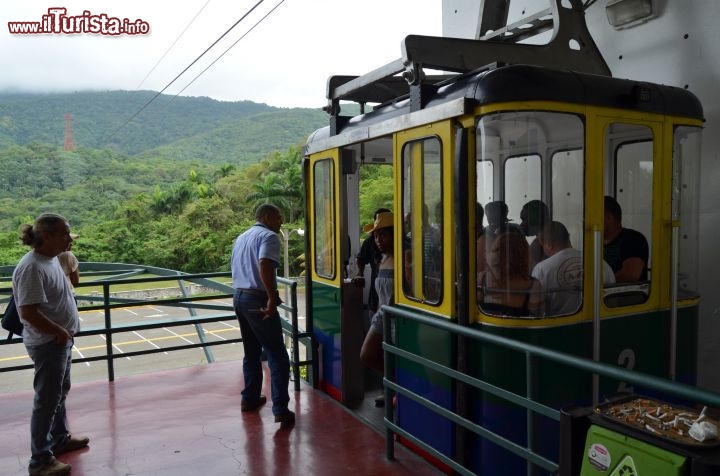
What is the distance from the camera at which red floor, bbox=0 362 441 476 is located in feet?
13.3

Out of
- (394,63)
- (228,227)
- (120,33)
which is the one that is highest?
(120,33)

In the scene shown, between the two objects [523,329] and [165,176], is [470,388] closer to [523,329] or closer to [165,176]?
[523,329]

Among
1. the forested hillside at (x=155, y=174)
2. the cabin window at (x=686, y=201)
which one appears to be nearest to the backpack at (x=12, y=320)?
the cabin window at (x=686, y=201)

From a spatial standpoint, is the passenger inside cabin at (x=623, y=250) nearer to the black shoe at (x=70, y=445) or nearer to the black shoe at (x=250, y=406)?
the black shoe at (x=250, y=406)

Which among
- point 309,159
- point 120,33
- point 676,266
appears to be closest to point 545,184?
point 676,266

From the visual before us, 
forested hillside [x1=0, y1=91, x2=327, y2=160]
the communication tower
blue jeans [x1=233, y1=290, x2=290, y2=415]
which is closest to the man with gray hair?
blue jeans [x1=233, y1=290, x2=290, y2=415]

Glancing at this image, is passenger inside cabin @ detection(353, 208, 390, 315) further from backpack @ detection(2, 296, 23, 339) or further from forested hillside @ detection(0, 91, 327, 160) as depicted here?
forested hillside @ detection(0, 91, 327, 160)

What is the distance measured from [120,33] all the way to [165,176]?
50056 mm

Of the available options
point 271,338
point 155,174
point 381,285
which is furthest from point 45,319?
point 155,174

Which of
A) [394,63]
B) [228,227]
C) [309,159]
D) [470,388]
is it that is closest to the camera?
[470,388]

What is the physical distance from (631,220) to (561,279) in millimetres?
679

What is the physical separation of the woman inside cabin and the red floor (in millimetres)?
1307

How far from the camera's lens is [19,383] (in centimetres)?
2384

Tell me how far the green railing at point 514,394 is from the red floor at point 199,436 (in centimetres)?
46
